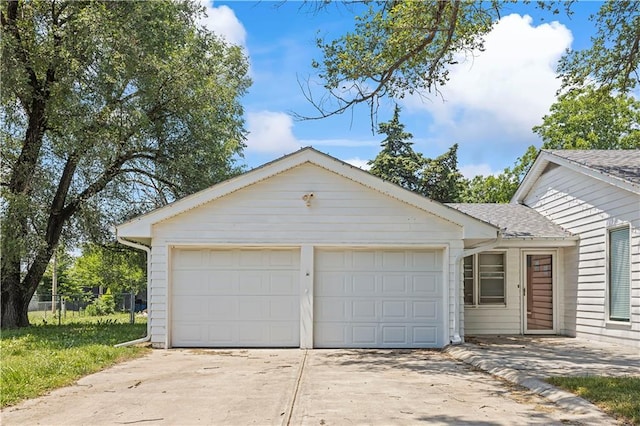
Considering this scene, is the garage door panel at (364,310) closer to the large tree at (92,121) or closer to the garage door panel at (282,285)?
the garage door panel at (282,285)

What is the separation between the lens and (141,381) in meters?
8.40

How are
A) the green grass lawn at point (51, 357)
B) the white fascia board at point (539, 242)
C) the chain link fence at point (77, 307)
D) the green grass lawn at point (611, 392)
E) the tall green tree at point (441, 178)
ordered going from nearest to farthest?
the green grass lawn at point (611, 392)
the green grass lawn at point (51, 357)
the white fascia board at point (539, 242)
the chain link fence at point (77, 307)
the tall green tree at point (441, 178)

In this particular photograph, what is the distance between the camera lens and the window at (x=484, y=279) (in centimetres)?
1472

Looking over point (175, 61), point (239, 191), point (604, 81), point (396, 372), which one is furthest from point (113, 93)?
point (604, 81)

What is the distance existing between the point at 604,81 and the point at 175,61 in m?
10.9

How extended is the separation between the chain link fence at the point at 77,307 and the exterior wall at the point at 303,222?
26.0ft

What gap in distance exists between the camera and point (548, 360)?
10.0 m

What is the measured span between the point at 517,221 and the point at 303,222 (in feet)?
19.9

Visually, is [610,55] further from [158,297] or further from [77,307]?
[77,307]

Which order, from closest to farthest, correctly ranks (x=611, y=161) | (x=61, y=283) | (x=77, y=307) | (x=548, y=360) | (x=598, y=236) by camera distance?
(x=548, y=360) → (x=598, y=236) → (x=611, y=161) → (x=77, y=307) → (x=61, y=283)

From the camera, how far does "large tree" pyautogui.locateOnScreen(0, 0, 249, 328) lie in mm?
15141

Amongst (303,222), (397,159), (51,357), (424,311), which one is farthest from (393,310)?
(397,159)

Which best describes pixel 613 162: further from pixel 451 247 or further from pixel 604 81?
pixel 451 247

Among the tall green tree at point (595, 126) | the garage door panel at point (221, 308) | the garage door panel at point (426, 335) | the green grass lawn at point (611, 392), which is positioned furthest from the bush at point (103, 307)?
the tall green tree at point (595, 126)
